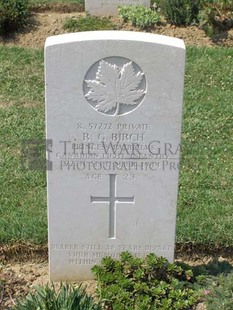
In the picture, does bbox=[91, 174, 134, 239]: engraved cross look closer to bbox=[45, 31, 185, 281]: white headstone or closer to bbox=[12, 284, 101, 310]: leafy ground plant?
bbox=[45, 31, 185, 281]: white headstone

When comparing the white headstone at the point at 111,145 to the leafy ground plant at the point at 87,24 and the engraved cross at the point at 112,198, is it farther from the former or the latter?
the leafy ground plant at the point at 87,24

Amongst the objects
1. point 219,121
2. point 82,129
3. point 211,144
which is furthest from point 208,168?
point 82,129

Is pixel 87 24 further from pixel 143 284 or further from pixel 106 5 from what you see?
pixel 143 284

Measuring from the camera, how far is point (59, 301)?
4215 millimetres

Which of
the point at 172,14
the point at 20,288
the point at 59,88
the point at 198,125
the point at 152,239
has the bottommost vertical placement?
the point at 20,288

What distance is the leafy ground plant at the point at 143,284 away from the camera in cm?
446

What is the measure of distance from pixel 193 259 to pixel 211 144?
1.79m

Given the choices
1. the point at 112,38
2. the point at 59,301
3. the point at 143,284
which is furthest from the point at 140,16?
the point at 59,301

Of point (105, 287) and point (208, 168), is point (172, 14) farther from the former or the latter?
point (105, 287)

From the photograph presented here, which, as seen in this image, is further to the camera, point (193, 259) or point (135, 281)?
point (193, 259)

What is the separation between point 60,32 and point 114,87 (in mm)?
5326

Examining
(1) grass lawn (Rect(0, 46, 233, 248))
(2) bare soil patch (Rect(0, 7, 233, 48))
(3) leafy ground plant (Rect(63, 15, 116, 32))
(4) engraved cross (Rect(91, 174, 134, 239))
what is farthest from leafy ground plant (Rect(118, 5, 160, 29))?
(4) engraved cross (Rect(91, 174, 134, 239))

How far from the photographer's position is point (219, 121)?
7238 millimetres

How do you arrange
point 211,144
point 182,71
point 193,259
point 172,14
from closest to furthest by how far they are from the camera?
point 182,71 < point 193,259 < point 211,144 < point 172,14
